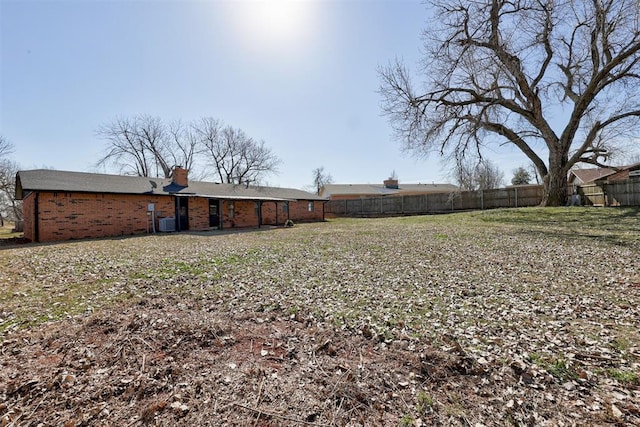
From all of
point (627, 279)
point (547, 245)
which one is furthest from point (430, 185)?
point (627, 279)

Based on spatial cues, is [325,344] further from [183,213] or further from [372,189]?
[372,189]

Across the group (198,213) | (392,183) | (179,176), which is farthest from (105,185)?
(392,183)

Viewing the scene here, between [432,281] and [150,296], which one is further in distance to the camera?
[432,281]

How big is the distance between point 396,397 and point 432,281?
3.59m

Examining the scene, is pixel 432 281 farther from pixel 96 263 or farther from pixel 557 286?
pixel 96 263

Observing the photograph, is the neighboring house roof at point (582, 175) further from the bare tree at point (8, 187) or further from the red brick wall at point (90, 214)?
the bare tree at point (8, 187)

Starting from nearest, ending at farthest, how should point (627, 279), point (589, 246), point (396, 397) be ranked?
point (396, 397) < point (627, 279) < point (589, 246)

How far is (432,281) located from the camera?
5.61 m

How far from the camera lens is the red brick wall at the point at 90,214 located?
43.1ft

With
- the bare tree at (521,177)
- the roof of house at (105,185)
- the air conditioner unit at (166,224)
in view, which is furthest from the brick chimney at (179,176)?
the bare tree at (521,177)

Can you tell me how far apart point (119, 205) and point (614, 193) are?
29.6m

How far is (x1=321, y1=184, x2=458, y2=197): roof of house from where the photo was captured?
4412 centimetres

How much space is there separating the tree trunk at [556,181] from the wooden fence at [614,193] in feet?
9.67

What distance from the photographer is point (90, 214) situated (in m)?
14.3
